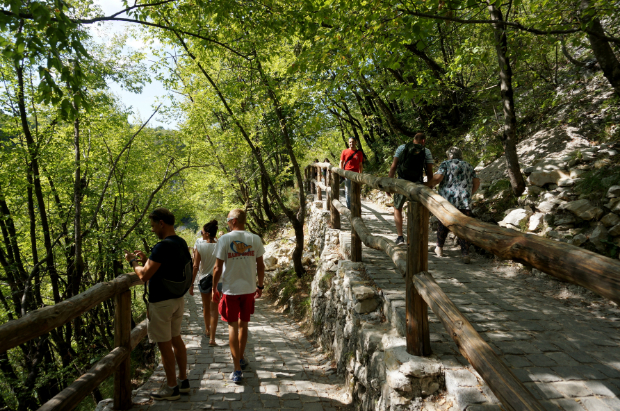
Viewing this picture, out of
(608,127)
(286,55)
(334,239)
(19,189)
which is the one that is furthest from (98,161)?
(608,127)

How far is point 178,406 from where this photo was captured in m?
3.15

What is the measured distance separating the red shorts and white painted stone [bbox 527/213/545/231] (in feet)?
14.0

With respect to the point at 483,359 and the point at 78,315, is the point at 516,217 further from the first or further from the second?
the point at 78,315

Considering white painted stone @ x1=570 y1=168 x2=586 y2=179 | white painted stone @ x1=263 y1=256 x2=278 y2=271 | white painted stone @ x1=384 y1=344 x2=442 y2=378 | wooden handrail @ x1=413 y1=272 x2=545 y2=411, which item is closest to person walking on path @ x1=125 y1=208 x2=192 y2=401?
white painted stone @ x1=384 y1=344 x2=442 y2=378

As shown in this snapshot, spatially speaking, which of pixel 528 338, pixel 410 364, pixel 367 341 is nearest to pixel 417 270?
pixel 410 364

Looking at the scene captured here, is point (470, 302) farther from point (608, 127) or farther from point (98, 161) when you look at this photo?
point (98, 161)

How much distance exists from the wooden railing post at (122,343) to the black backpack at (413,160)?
162 inches

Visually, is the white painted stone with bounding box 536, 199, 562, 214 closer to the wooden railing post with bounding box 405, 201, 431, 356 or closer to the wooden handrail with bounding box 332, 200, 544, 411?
the wooden railing post with bounding box 405, 201, 431, 356

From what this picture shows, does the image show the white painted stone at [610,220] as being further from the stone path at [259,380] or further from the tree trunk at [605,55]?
the stone path at [259,380]

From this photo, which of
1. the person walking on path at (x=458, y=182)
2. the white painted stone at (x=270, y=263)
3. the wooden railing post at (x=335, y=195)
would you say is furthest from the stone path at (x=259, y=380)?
the white painted stone at (x=270, y=263)

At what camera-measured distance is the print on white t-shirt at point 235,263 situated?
3.69m

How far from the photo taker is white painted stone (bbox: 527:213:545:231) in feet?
16.5

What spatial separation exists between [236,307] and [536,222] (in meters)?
4.53

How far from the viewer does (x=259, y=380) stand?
3836mm
